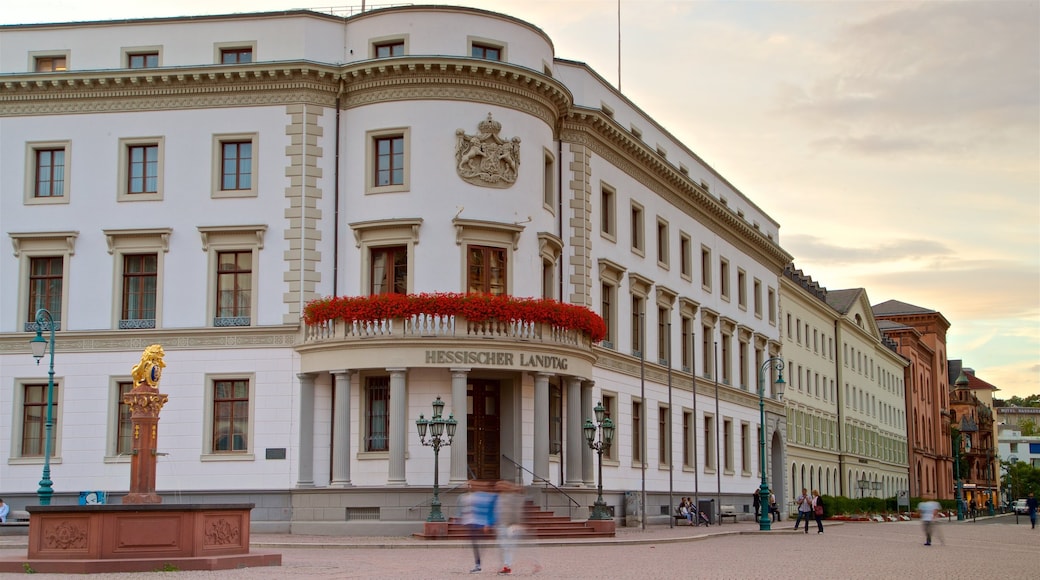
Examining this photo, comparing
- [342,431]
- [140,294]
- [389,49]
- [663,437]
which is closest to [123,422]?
[140,294]

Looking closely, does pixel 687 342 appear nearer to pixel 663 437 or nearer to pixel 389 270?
pixel 663 437

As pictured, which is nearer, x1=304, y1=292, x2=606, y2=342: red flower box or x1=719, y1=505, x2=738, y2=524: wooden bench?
x1=304, y1=292, x2=606, y2=342: red flower box

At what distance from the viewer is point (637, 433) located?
5050 cm

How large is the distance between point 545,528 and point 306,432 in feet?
26.3

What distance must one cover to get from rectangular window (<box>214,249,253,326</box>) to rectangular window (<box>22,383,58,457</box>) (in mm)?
5785

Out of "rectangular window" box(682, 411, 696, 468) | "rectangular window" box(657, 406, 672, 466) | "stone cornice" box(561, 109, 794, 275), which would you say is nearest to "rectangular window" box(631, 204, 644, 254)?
"stone cornice" box(561, 109, 794, 275)

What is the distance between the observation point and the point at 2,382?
135ft

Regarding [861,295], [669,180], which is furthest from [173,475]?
[861,295]

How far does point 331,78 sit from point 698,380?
23.5m

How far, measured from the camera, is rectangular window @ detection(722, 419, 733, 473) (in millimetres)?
60656

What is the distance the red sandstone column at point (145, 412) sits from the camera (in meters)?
34.2

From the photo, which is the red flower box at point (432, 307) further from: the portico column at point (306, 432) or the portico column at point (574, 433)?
the portico column at point (574, 433)

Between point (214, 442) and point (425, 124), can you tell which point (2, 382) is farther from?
point (425, 124)

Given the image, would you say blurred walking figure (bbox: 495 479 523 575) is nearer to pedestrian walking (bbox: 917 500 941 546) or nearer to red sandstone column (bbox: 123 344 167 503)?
red sandstone column (bbox: 123 344 167 503)
